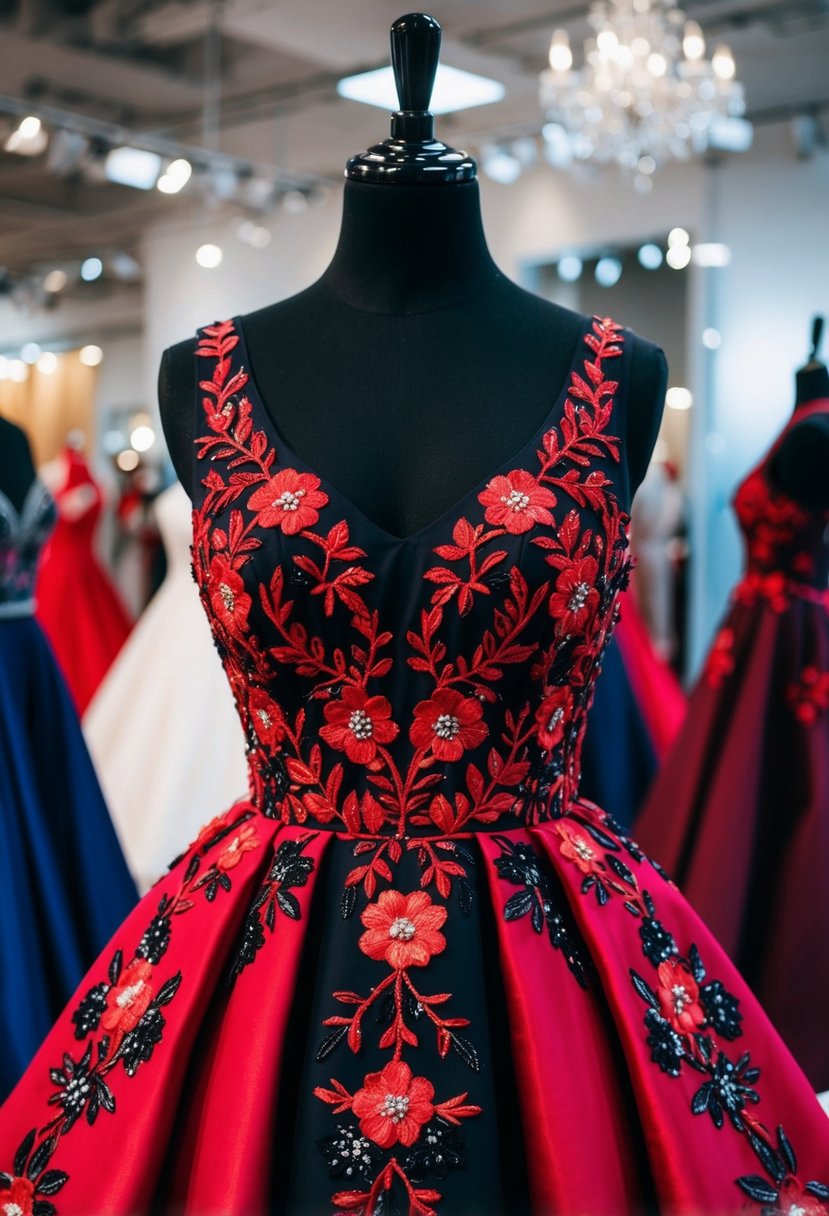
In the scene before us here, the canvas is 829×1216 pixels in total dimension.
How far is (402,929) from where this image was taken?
1.09 metres

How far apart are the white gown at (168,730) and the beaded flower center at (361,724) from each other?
2.03 meters

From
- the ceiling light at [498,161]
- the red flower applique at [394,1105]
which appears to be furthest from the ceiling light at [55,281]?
the red flower applique at [394,1105]

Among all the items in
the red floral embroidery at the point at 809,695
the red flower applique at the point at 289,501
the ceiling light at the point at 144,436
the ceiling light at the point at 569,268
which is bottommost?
the red floral embroidery at the point at 809,695

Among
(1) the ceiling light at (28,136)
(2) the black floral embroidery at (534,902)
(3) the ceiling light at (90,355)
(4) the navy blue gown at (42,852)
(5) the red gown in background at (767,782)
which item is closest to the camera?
(2) the black floral embroidery at (534,902)

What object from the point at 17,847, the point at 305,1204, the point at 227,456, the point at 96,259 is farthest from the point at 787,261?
the point at 305,1204

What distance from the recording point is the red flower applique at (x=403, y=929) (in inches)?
42.6

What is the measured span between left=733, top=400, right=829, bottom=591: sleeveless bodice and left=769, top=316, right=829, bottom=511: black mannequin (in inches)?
0.8

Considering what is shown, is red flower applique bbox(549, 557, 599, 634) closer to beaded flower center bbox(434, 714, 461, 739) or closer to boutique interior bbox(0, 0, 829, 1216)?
boutique interior bbox(0, 0, 829, 1216)

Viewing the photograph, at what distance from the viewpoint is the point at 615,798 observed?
2.89m

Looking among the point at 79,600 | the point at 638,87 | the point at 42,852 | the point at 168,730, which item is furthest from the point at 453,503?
the point at 79,600

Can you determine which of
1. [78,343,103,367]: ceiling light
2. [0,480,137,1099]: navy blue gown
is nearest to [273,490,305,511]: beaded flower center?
[0,480,137,1099]: navy blue gown

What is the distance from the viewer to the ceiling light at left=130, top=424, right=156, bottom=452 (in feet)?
20.3

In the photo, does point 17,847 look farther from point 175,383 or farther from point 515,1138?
point 515,1138

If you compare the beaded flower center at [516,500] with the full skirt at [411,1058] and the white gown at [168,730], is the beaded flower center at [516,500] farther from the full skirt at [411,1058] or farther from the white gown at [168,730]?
the white gown at [168,730]
